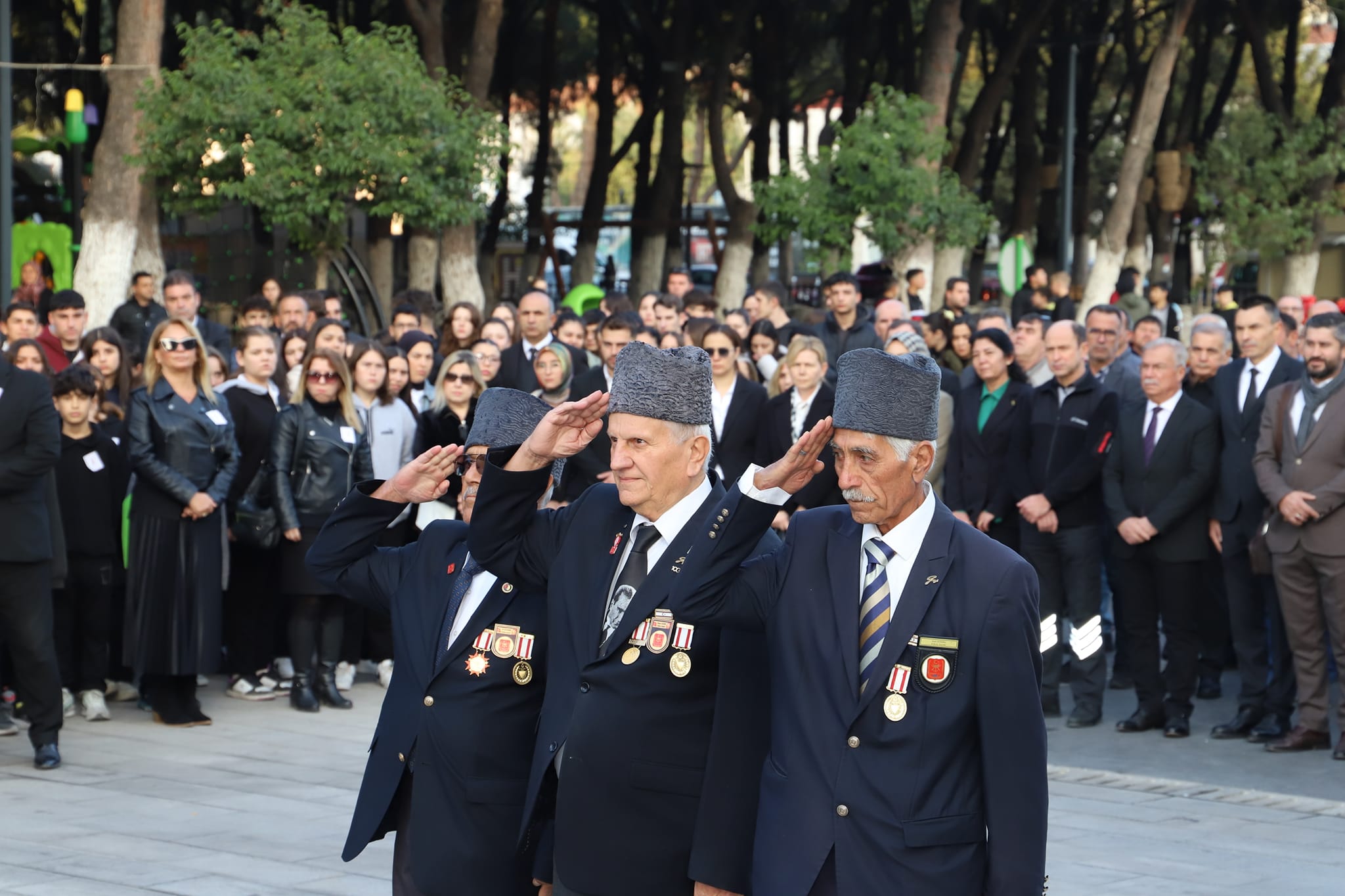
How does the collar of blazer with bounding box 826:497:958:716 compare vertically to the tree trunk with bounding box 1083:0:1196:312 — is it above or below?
below

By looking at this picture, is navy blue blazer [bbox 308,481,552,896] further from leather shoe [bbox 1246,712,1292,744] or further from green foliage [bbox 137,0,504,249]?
green foliage [bbox 137,0,504,249]

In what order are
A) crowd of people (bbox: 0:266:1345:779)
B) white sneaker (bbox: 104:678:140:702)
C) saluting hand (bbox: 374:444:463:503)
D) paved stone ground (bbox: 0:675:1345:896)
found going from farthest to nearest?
white sneaker (bbox: 104:678:140:702) < crowd of people (bbox: 0:266:1345:779) < paved stone ground (bbox: 0:675:1345:896) < saluting hand (bbox: 374:444:463:503)

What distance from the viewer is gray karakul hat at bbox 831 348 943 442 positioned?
3.99 meters

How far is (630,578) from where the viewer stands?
4320 mm

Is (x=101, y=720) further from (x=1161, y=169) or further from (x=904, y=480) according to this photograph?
(x=1161, y=169)

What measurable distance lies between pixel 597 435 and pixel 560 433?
5.32 m

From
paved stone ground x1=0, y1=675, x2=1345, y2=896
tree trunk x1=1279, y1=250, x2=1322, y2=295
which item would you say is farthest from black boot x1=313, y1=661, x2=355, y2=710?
tree trunk x1=1279, y1=250, x2=1322, y2=295

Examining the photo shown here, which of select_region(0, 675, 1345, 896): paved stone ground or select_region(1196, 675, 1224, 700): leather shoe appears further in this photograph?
select_region(1196, 675, 1224, 700): leather shoe

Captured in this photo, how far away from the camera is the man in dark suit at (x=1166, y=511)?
388 inches

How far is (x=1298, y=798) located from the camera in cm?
838

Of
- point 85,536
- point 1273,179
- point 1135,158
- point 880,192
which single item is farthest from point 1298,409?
point 1273,179

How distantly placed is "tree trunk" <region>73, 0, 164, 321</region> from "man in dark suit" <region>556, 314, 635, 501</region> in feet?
24.0

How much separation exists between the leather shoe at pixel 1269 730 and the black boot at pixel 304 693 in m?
5.08

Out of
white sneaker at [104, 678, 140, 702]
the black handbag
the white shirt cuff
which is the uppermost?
the white shirt cuff
